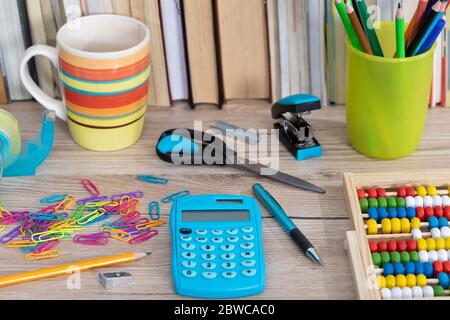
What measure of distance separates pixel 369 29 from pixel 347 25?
3 centimetres

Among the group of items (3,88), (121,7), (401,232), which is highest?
(121,7)

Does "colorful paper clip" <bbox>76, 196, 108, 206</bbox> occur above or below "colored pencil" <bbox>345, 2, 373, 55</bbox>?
below

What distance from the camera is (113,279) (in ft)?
2.73

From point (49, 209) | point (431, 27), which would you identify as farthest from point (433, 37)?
point (49, 209)

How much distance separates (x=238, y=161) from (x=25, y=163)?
272mm

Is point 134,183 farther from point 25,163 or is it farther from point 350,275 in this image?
point 350,275

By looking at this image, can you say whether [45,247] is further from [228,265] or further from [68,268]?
[228,265]

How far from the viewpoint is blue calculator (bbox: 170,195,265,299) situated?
82 cm

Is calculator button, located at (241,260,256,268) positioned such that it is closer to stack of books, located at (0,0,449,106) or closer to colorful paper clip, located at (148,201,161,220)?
colorful paper clip, located at (148,201,161,220)

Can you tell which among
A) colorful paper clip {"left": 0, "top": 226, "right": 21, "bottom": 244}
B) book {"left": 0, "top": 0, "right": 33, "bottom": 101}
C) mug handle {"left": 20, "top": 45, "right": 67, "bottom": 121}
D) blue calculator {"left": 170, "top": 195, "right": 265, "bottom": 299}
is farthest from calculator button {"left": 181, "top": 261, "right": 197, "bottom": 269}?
book {"left": 0, "top": 0, "right": 33, "bottom": 101}

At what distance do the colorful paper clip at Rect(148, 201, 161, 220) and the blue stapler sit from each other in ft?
0.56

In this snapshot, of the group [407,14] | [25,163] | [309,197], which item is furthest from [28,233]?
[407,14]

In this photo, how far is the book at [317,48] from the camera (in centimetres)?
107
